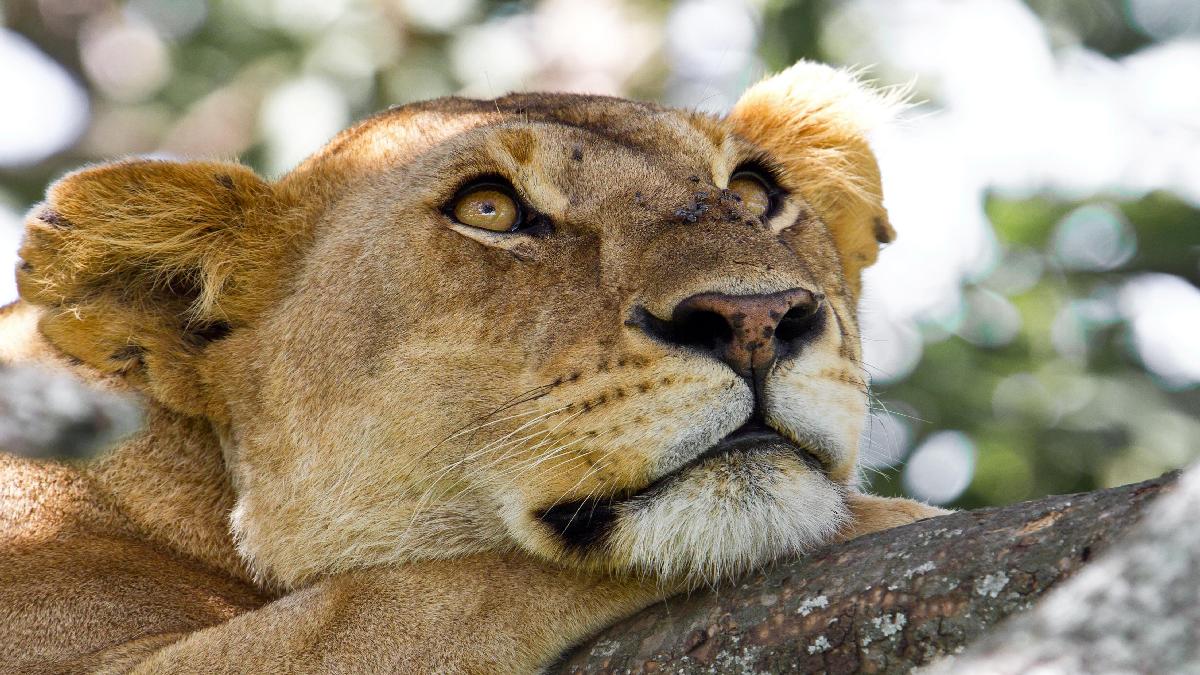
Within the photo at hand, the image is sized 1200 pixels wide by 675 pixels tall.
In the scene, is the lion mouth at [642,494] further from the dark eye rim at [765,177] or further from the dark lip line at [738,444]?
the dark eye rim at [765,177]

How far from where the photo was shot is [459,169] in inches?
200

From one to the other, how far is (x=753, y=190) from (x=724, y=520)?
230cm

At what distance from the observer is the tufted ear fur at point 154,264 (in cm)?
492

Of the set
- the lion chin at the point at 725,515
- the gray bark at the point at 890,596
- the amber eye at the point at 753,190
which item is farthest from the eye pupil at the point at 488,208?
the gray bark at the point at 890,596

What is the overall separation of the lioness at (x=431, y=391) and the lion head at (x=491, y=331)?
0.04 ft

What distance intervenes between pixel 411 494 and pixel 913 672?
2.17 m

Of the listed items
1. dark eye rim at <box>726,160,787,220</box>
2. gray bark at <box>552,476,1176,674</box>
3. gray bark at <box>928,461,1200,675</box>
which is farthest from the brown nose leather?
gray bark at <box>928,461,1200,675</box>

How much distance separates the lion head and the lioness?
0.5 inches

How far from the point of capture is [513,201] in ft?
16.5

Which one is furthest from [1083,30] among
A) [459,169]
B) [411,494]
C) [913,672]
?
[913,672]

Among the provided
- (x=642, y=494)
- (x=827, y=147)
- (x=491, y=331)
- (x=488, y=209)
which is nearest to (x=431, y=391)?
(x=491, y=331)

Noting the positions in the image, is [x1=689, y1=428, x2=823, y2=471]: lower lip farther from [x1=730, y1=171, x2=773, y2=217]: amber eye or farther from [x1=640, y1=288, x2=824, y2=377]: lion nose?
[x1=730, y1=171, x2=773, y2=217]: amber eye

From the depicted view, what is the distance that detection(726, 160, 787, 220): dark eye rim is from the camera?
5.73 meters

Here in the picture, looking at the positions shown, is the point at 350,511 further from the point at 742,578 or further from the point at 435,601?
the point at 742,578
